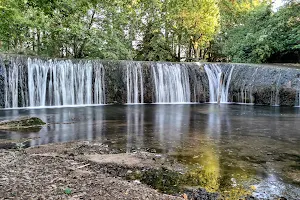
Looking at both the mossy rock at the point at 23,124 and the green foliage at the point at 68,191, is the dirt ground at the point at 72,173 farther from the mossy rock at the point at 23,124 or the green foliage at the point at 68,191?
the mossy rock at the point at 23,124

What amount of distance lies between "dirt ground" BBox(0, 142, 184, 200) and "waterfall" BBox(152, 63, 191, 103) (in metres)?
13.4

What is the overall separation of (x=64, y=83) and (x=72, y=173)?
42.6 ft

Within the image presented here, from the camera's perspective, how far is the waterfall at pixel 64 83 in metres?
15.3

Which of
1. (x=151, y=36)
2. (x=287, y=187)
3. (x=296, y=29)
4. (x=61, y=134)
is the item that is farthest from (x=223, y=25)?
(x=287, y=187)

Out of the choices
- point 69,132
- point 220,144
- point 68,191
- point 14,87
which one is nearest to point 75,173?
point 68,191

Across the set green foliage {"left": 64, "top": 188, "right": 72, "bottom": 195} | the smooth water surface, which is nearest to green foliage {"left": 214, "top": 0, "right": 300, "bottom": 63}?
the smooth water surface

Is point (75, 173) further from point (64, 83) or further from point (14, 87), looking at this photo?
point (64, 83)

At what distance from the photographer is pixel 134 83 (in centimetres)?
1820

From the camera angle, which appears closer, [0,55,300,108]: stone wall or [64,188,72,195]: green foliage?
[64,188,72,195]: green foliage

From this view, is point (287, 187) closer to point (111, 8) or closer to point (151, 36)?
point (111, 8)

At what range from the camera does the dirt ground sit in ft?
10.4

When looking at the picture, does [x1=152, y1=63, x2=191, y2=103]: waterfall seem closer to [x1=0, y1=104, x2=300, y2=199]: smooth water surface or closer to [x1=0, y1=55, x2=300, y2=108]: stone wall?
[x1=0, y1=55, x2=300, y2=108]: stone wall

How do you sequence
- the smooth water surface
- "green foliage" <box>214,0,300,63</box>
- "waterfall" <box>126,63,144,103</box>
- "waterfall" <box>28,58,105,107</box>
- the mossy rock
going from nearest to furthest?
the smooth water surface, the mossy rock, "waterfall" <box>28,58,105,107</box>, "waterfall" <box>126,63,144,103</box>, "green foliage" <box>214,0,300,63</box>

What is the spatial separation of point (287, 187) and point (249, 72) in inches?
619
